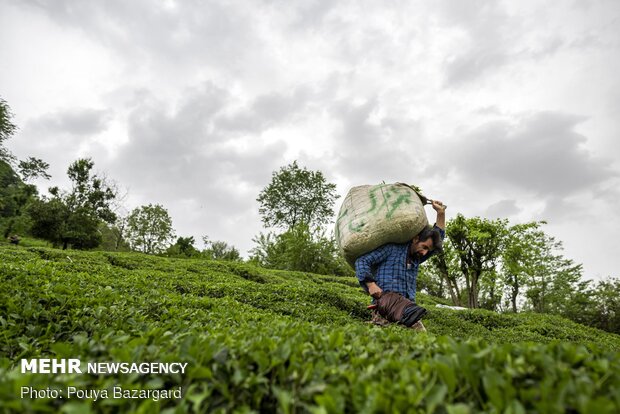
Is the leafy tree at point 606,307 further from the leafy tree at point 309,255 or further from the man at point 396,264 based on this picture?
the man at point 396,264

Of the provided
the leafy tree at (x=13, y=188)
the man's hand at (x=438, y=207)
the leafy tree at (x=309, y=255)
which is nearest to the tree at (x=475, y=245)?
the leafy tree at (x=309, y=255)

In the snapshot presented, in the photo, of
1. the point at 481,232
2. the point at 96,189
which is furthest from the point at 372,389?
the point at 96,189

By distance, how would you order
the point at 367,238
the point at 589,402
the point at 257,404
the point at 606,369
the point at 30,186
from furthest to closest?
the point at 30,186 < the point at 367,238 < the point at 257,404 < the point at 606,369 < the point at 589,402

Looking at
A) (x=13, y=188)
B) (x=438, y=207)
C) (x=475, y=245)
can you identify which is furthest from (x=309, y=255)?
(x=13, y=188)

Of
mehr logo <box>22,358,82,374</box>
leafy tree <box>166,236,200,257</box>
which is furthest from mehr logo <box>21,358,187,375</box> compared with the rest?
leafy tree <box>166,236,200,257</box>

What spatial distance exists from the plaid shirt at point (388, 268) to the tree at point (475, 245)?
1362 centimetres

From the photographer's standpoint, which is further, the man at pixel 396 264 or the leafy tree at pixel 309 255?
the leafy tree at pixel 309 255

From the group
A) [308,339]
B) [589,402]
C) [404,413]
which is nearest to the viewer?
[589,402]

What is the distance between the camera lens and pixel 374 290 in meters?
4.34

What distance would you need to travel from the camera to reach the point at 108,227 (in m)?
36.2

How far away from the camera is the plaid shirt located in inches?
178

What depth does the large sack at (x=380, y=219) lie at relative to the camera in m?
4.40

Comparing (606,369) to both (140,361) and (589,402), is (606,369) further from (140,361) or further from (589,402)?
(140,361)

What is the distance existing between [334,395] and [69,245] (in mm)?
28478
